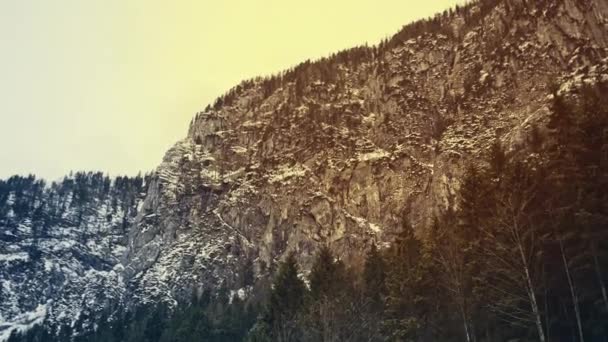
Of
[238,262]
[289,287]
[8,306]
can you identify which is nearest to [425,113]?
[238,262]

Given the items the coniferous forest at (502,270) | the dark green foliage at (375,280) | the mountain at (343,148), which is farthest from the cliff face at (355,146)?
the coniferous forest at (502,270)

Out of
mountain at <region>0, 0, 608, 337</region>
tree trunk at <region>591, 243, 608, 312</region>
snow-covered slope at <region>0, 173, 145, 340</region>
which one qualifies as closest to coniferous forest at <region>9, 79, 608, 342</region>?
tree trunk at <region>591, 243, 608, 312</region>

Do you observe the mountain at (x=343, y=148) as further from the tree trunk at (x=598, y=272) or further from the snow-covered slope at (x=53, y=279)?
the tree trunk at (x=598, y=272)

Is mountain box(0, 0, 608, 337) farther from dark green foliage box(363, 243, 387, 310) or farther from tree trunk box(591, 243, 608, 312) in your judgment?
tree trunk box(591, 243, 608, 312)

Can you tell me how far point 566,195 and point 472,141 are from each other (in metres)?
86.2

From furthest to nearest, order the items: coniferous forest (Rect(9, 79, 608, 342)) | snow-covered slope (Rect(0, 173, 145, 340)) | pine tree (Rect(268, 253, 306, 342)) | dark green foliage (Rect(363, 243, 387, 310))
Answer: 1. snow-covered slope (Rect(0, 173, 145, 340))
2. pine tree (Rect(268, 253, 306, 342))
3. dark green foliage (Rect(363, 243, 387, 310))
4. coniferous forest (Rect(9, 79, 608, 342))

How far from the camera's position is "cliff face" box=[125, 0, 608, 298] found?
110m

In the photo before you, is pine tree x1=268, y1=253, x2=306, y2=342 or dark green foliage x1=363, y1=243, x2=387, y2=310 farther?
pine tree x1=268, y1=253, x2=306, y2=342

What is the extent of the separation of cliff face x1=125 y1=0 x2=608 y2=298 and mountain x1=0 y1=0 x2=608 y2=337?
0.32 metres

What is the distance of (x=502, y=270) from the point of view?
22.7 m

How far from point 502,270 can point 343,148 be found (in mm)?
105863

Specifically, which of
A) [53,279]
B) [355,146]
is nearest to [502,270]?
[355,146]

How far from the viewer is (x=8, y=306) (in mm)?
165375

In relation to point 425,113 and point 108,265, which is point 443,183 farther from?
point 108,265
